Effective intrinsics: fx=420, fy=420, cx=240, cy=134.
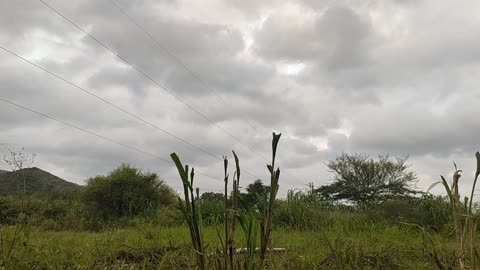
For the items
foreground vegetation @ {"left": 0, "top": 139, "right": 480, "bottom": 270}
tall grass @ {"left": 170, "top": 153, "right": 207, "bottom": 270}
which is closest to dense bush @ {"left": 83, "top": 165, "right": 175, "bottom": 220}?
foreground vegetation @ {"left": 0, "top": 139, "right": 480, "bottom": 270}

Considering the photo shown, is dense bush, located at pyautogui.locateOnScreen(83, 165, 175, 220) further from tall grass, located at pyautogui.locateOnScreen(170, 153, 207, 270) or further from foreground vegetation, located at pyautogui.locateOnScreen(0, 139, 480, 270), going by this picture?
tall grass, located at pyautogui.locateOnScreen(170, 153, 207, 270)

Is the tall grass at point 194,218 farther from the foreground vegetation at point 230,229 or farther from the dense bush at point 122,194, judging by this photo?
the dense bush at point 122,194

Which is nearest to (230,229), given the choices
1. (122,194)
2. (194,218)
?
(194,218)

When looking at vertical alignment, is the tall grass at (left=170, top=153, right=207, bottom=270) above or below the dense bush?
below

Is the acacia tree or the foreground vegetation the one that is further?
the acacia tree

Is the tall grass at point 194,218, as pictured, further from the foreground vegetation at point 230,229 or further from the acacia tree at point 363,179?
the acacia tree at point 363,179

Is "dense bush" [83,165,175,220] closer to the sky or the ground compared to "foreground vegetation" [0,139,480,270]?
closer to the sky

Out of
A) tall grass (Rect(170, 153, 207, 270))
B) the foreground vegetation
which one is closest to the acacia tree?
the foreground vegetation

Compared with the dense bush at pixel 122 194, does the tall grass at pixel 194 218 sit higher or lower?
lower

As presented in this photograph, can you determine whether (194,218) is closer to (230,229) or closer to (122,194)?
(230,229)

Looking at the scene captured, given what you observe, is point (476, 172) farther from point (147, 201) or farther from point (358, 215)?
point (147, 201)

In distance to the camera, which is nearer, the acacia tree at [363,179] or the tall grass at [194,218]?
the tall grass at [194,218]

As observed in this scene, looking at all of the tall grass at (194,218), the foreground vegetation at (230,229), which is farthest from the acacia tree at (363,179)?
the tall grass at (194,218)

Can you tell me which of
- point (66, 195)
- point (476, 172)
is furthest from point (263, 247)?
point (66, 195)
